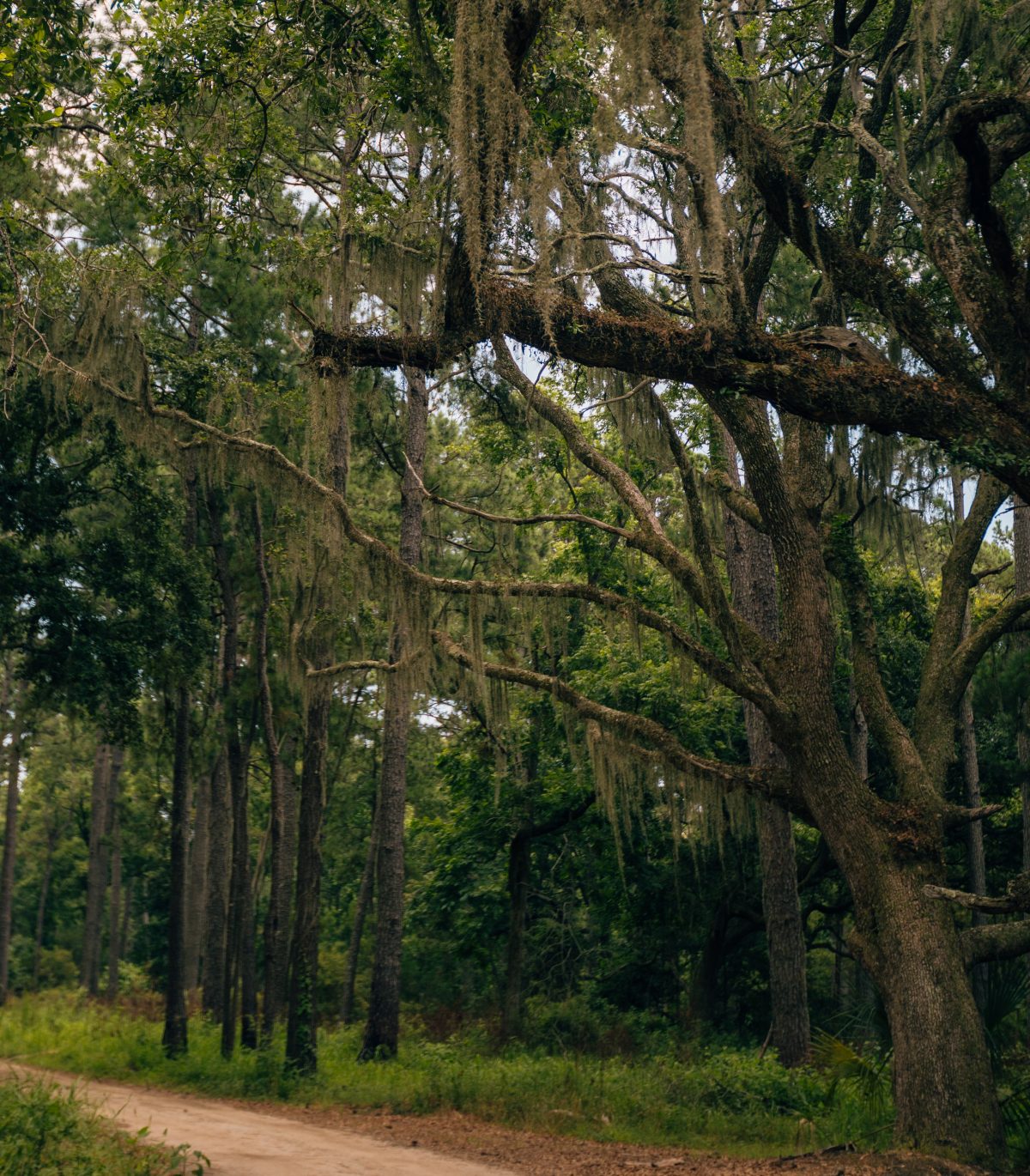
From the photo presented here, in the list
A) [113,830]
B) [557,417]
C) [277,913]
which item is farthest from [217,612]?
[113,830]

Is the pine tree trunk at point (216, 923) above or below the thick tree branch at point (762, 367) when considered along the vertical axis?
below

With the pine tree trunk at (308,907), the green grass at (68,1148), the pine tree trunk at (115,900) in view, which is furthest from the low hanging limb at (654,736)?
the pine tree trunk at (115,900)

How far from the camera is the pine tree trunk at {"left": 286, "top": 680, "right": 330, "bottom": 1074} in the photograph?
14.9 m

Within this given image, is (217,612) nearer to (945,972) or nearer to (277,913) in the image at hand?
(277,913)

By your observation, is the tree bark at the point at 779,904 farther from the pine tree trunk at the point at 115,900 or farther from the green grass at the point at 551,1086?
the pine tree trunk at the point at 115,900

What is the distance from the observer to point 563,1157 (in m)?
9.73

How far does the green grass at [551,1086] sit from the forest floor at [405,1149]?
427 millimetres

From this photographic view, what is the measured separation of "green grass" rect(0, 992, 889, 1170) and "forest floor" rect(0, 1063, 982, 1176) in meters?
0.43

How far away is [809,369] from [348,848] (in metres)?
25.8

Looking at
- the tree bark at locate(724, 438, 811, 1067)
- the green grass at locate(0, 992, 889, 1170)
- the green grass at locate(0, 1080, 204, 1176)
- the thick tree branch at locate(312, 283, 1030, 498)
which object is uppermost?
the thick tree branch at locate(312, 283, 1030, 498)

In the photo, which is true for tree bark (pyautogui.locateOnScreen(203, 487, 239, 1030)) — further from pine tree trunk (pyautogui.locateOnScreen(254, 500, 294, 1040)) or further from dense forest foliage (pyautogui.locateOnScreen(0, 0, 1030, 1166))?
pine tree trunk (pyautogui.locateOnScreen(254, 500, 294, 1040))

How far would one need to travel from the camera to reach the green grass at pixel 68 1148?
7605 mm

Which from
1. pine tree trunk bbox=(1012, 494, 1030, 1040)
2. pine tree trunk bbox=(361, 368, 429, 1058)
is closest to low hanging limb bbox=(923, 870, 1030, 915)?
pine tree trunk bbox=(1012, 494, 1030, 1040)

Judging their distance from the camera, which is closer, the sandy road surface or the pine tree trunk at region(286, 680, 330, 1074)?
the sandy road surface
